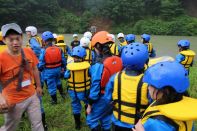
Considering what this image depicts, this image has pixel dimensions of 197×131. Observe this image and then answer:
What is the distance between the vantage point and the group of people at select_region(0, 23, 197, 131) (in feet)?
6.33

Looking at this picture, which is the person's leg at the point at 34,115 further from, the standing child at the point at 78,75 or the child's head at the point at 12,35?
the standing child at the point at 78,75

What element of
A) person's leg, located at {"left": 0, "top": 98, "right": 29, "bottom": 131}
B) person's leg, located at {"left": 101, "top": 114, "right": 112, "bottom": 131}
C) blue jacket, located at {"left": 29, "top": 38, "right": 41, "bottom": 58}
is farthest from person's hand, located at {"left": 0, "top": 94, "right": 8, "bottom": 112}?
blue jacket, located at {"left": 29, "top": 38, "right": 41, "bottom": 58}

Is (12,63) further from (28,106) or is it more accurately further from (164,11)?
(164,11)

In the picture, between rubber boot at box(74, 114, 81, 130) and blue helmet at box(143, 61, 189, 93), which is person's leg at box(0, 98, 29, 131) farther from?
blue helmet at box(143, 61, 189, 93)

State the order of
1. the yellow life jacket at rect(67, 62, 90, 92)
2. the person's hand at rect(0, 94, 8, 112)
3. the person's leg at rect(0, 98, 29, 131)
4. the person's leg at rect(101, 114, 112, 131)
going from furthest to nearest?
the yellow life jacket at rect(67, 62, 90, 92), the person's leg at rect(101, 114, 112, 131), the person's leg at rect(0, 98, 29, 131), the person's hand at rect(0, 94, 8, 112)

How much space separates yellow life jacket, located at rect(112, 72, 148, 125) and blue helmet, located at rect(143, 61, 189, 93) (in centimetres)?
85

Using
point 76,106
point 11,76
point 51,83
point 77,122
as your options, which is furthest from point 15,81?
point 51,83

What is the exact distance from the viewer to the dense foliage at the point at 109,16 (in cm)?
2950

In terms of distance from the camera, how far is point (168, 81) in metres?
1.92

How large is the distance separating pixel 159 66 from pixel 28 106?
81.4 inches

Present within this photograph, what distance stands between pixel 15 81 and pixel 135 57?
1.46m

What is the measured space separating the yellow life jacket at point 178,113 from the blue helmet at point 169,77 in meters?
0.10

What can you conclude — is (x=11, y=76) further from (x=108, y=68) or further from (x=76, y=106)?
(x=76, y=106)

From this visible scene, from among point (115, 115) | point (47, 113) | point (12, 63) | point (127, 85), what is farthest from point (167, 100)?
point (47, 113)
